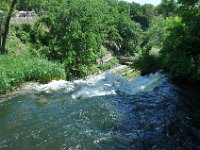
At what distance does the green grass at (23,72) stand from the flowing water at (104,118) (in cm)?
170

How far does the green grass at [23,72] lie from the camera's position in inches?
984

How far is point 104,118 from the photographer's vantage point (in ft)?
55.8

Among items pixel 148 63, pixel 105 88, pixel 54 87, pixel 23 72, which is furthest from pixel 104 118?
pixel 148 63

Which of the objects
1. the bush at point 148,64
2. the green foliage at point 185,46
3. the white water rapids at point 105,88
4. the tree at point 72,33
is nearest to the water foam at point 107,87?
the white water rapids at point 105,88

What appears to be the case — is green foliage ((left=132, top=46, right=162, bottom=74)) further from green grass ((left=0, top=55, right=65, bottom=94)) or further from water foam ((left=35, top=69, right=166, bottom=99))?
green grass ((left=0, top=55, right=65, bottom=94))

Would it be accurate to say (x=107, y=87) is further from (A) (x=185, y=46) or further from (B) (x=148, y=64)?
(A) (x=185, y=46)

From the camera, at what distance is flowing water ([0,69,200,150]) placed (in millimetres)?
13867

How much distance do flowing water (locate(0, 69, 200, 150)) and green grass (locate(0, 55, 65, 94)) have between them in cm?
170

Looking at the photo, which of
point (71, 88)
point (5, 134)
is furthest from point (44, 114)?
point (71, 88)

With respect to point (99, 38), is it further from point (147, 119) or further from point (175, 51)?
point (147, 119)

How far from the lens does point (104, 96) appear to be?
22000mm

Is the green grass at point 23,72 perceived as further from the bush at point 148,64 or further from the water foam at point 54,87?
the bush at point 148,64

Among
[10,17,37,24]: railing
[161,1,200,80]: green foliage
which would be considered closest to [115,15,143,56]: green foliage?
[10,17,37,24]: railing

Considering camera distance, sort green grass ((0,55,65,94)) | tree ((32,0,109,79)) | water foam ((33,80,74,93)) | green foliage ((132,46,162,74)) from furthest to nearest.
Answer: tree ((32,0,109,79)) < green foliage ((132,46,162,74)) < water foam ((33,80,74,93)) < green grass ((0,55,65,94))
